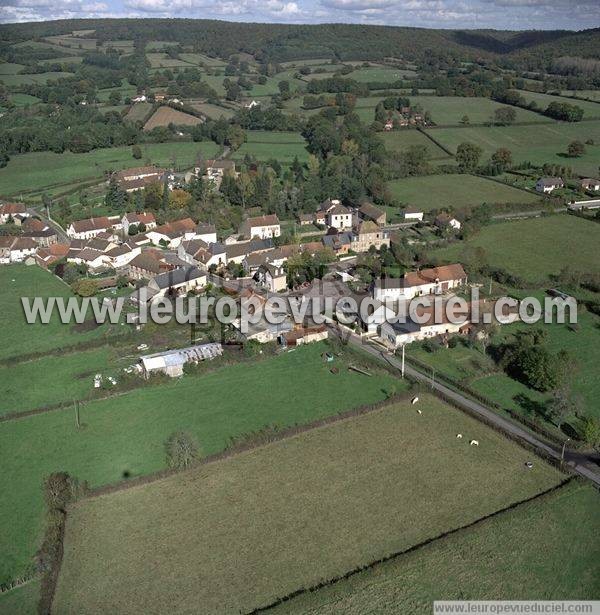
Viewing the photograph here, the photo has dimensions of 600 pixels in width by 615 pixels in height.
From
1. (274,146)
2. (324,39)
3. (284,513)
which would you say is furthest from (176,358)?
(324,39)

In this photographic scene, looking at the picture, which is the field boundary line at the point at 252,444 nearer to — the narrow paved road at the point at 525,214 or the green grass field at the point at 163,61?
the narrow paved road at the point at 525,214

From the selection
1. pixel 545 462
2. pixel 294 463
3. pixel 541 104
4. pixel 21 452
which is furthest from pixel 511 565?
pixel 541 104

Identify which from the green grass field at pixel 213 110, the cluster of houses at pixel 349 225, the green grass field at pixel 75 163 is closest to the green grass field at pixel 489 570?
the cluster of houses at pixel 349 225

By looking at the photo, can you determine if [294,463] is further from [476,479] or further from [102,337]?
[102,337]

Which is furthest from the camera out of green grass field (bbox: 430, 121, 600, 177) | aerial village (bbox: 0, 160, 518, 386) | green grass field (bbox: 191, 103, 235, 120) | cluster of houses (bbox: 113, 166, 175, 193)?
green grass field (bbox: 191, 103, 235, 120)

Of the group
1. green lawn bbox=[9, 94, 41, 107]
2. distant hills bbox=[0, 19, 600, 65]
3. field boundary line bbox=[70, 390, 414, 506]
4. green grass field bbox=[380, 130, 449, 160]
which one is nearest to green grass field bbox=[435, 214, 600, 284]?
field boundary line bbox=[70, 390, 414, 506]

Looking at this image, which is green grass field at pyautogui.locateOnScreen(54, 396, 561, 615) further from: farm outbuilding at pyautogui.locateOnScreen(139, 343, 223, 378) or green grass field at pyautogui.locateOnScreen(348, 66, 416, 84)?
green grass field at pyautogui.locateOnScreen(348, 66, 416, 84)
